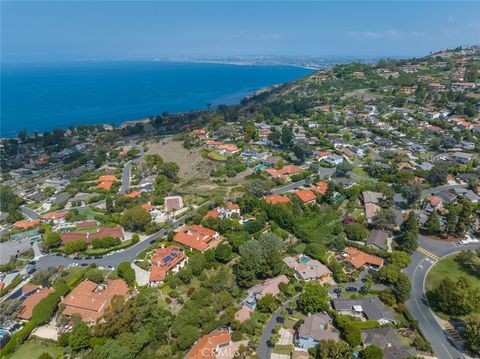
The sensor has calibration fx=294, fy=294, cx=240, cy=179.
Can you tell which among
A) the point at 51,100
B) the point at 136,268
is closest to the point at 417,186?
the point at 136,268

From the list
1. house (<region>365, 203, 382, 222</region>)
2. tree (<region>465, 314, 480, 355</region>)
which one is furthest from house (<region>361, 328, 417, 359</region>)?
house (<region>365, 203, 382, 222</region>)

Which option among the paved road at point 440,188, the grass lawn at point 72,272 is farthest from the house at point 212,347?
the paved road at point 440,188

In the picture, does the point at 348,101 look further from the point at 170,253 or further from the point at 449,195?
the point at 170,253

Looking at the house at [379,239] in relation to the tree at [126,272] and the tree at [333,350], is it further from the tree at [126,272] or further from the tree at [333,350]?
the tree at [126,272]

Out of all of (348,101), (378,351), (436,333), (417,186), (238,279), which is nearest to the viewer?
(378,351)

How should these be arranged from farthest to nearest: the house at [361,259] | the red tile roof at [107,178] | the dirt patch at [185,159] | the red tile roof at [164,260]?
the dirt patch at [185,159] < the red tile roof at [107,178] < the house at [361,259] < the red tile roof at [164,260]

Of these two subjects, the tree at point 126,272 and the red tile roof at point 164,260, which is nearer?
the tree at point 126,272

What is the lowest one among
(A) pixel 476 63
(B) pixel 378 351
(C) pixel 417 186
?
(B) pixel 378 351
